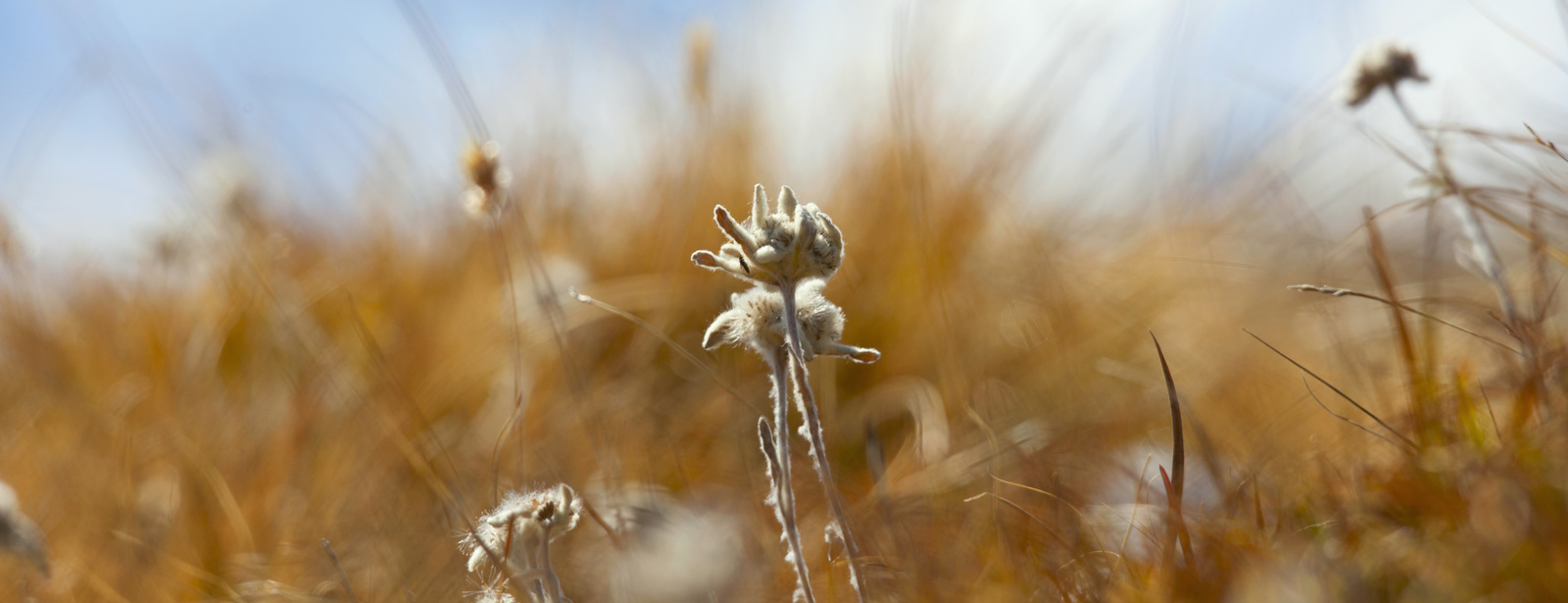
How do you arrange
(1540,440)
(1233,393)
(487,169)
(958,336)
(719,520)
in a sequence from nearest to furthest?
(1540,440) < (487,169) < (719,520) < (1233,393) < (958,336)

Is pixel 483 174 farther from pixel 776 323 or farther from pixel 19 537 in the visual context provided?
pixel 19 537

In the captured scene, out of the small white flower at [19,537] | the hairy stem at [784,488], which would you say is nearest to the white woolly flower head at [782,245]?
the hairy stem at [784,488]

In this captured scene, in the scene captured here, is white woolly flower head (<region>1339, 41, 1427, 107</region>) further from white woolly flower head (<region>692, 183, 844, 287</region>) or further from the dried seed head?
the dried seed head

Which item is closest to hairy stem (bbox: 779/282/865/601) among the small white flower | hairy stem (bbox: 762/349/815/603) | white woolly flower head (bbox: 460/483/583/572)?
hairy stem (bbox: 762/349/815/603)

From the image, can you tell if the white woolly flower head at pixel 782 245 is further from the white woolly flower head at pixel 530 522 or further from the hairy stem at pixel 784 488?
the white woolly flower head at pixel 530 522

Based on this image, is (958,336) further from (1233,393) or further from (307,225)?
(307,225)

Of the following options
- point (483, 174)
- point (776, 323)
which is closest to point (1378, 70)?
point (776, 323)

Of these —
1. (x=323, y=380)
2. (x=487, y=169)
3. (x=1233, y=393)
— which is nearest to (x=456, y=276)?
(x=323, y=380)
